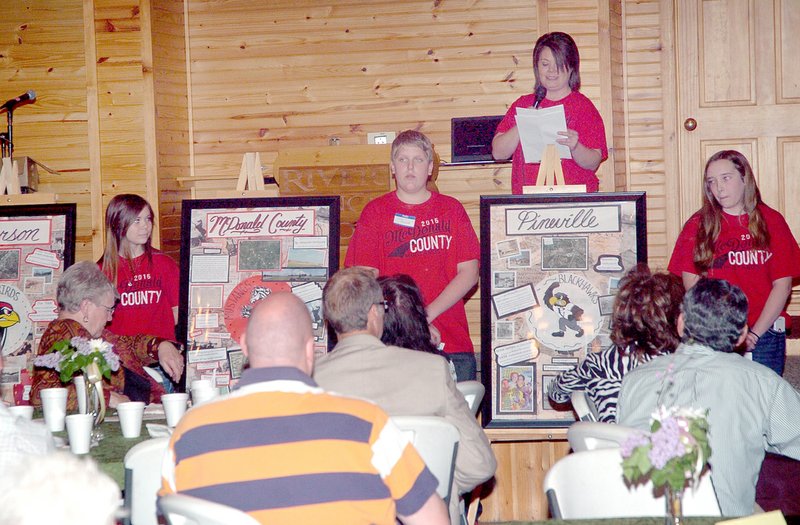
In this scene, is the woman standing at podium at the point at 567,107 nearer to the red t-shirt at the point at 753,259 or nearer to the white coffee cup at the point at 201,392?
the red t-shirt at the point at 753,259

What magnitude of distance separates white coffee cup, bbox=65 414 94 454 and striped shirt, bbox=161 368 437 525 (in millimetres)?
989

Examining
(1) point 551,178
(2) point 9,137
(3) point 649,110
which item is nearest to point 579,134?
(1) point 551,178

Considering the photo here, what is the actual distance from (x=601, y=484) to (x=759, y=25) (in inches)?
173

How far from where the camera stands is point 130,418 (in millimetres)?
3049

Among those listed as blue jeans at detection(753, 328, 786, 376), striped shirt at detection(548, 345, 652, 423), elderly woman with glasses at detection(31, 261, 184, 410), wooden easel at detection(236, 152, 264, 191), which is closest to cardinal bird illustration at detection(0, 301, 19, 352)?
elderly woman with glasses at detection(31, 261, 184, 410)

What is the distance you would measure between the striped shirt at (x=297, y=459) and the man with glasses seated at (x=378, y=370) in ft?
2.49

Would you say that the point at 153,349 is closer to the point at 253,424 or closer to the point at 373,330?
the point at 373,330

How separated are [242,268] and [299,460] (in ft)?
9.77

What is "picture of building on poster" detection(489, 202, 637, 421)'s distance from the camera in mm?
4285

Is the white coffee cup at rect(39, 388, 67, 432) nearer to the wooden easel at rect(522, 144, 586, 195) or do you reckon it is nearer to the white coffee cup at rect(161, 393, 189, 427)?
the white coffee cup at rect(161, 393, 189, 427)

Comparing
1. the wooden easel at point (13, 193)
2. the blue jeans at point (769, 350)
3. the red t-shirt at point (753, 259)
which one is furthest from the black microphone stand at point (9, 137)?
Answer: the blue jeans at point (769, 350)

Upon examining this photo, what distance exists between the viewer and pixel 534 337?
4312mm

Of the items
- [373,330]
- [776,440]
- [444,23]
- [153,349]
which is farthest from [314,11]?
[776,440]

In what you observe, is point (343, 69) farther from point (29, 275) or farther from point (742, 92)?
point (742, 92)
